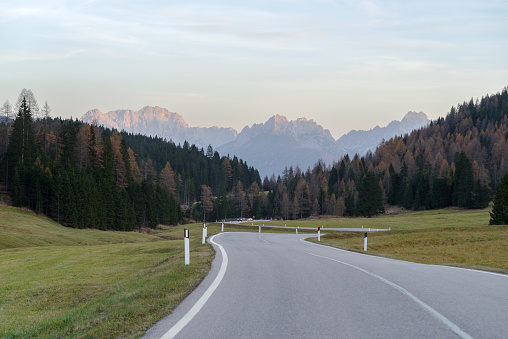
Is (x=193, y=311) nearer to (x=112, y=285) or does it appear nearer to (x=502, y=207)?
(x=112, y=285)

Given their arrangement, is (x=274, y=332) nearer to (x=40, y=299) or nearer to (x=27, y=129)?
(x=40, y=299)

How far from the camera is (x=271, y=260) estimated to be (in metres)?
16.8

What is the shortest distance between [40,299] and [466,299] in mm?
11847

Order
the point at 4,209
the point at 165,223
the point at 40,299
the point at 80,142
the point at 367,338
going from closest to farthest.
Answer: the point at 367,338, the point at 40,299, the point at 4,209, the point at 80,142, the point at 165,223

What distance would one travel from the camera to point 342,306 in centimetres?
798

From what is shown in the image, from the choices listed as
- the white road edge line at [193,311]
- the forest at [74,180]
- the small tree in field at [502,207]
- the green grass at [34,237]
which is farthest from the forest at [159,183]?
the white road edge line at [193,311]

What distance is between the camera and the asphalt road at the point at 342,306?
20.5 ft

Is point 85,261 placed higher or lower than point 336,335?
lower

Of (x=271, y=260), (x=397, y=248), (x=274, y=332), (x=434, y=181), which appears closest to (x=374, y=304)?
(x=274, y=332)

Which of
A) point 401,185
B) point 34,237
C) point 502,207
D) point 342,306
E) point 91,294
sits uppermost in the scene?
point 401,185

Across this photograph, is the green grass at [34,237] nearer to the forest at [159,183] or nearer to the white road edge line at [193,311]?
the forest at [159,183]

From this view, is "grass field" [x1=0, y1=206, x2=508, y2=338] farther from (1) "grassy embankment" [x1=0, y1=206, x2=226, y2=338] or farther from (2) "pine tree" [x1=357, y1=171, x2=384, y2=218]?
(2) "pine tree" [x1=357, y1=171, x2=384, y2=218]

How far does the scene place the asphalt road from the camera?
20.5 feet

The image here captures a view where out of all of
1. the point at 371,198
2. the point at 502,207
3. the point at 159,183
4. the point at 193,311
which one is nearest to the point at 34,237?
the point at 193,311
